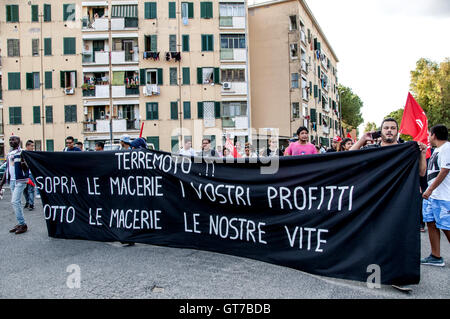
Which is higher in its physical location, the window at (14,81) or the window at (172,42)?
the window at (172,42)

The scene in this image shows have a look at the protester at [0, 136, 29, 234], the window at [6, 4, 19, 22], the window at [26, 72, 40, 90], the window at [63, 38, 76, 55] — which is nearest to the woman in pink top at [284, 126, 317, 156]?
the protester at [0, 136, 29, 234]

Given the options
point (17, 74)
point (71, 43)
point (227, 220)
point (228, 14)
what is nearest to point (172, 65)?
point (228, 14)

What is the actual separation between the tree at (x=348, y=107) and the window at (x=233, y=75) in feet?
141

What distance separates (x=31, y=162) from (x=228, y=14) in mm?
31153

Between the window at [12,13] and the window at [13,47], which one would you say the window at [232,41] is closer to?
the window at [13,47]

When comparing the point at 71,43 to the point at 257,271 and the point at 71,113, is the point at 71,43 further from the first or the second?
the point at 257,271

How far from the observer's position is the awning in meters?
34.2

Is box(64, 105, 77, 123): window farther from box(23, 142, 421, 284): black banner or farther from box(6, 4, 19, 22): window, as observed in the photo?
box(23, 142, 421, 284): black banner

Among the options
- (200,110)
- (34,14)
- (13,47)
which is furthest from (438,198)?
(13,47)

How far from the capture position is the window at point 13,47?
113 ft

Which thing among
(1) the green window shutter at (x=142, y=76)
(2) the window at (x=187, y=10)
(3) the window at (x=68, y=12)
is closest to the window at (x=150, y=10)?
(2) the window at (x=187, y=10)

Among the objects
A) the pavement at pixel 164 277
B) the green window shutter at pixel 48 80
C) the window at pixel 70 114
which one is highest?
the green window shutter at pixel 48 80

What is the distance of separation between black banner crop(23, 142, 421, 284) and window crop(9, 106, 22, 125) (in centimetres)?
3213

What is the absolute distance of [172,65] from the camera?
33.9 metres
